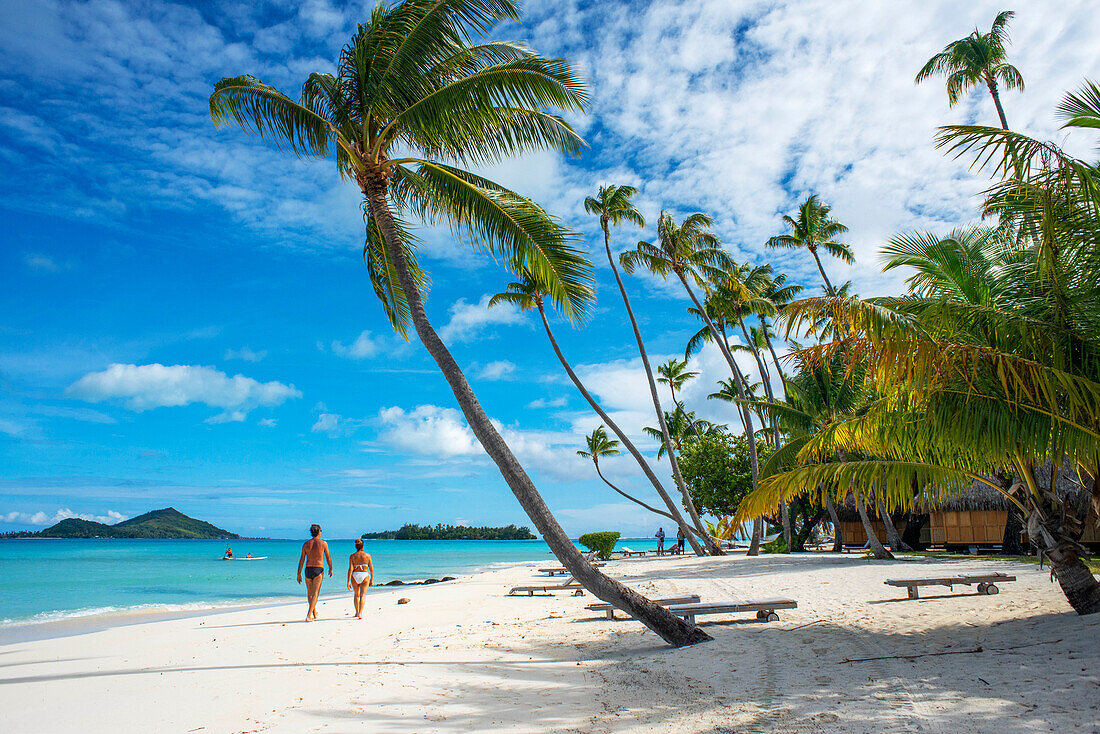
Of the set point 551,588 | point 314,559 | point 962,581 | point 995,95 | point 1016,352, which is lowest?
point 551,588

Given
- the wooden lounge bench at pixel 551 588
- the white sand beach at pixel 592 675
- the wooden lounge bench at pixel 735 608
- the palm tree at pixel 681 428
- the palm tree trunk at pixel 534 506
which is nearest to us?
the white sand beach at pixel 592 675

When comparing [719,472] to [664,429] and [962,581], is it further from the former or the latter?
[962,581]

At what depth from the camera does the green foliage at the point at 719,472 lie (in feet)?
99.3

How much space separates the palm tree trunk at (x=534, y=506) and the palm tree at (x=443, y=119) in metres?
0.02

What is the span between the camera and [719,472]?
30609mm

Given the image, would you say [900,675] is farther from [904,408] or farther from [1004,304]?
[1004,304]

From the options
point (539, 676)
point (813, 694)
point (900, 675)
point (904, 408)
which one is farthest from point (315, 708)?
point (904, 408)

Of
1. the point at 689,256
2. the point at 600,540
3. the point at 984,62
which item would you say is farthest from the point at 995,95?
the point at 600,540

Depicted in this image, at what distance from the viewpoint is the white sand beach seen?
427cm

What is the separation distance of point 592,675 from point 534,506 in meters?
1.67

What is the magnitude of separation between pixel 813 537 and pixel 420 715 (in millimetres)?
33548

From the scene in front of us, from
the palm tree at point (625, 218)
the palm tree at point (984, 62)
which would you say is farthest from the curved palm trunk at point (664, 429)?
the palm tree at point (984, 62)

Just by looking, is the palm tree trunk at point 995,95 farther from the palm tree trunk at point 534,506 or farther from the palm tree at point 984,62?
the palm tree trunk at point 534,506

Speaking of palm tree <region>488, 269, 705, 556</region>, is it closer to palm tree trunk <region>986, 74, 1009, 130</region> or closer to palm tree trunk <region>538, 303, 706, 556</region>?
palm tree trunk <region>538, 303, 706, 556</region>
